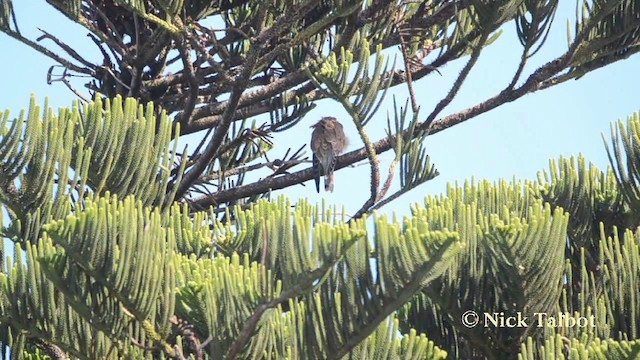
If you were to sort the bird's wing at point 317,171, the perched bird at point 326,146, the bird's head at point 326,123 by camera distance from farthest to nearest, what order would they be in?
the bird's head at point 326,123 < the perched bird at point 326,146 < the bird's wing at point 317,171

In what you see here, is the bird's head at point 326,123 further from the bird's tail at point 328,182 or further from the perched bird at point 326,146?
the bird's tail at point 328,182

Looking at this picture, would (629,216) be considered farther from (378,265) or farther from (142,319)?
(142,319)

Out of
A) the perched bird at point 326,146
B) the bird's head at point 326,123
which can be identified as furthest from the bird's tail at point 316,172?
the bird's head at point 326,123

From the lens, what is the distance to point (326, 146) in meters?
6.95

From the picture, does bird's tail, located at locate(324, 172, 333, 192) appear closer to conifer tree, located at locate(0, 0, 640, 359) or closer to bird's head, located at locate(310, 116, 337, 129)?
conifer tree, located at locate(0, 0, 640, 359)

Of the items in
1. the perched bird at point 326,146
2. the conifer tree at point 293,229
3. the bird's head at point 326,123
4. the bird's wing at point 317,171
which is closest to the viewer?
the conifer tree at point 293,229

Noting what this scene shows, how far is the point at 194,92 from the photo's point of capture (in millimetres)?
5504

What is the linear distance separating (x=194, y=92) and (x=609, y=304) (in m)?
2.37

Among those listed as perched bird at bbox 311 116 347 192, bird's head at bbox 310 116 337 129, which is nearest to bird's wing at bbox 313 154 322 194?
perched bird at bbox 311 116 347 192

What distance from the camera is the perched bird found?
624cm

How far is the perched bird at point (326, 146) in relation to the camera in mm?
6242

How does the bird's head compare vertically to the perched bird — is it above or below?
above

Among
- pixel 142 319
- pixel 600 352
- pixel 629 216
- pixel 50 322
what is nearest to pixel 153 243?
pixel 142 319

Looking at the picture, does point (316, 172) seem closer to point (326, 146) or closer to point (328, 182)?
point (328, 182)
